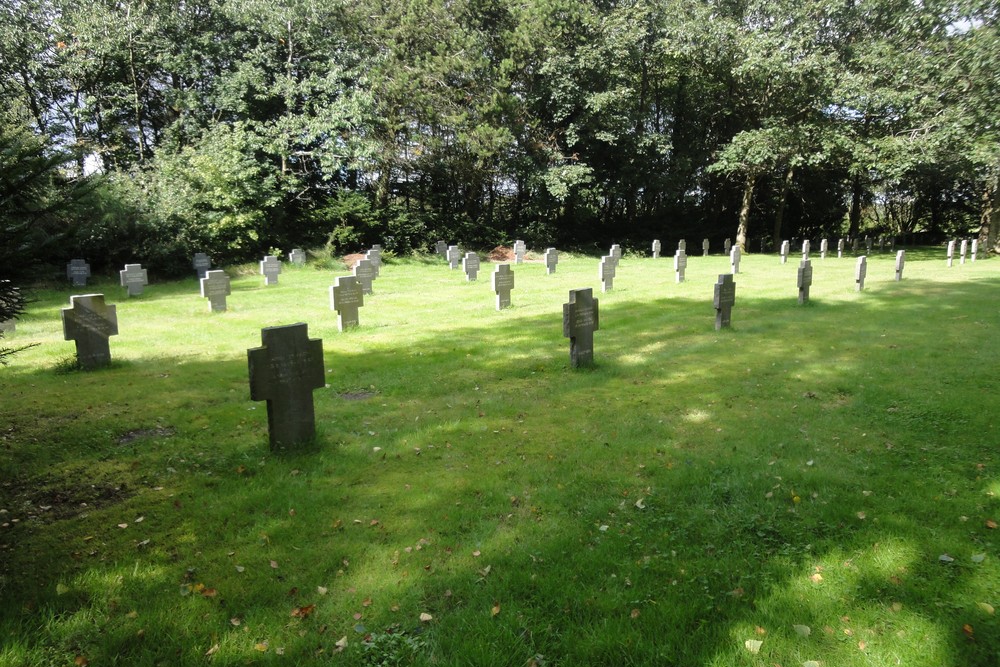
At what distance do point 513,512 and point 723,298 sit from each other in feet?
26.2

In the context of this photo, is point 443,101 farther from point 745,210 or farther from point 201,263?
point 745,210

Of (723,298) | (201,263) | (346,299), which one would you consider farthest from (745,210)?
(346,299)

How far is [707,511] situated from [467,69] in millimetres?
26976

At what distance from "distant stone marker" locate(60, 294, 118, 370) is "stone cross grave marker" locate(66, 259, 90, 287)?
39.0 feet

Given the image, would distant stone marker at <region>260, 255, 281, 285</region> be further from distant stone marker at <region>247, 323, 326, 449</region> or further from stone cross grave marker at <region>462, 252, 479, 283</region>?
distant stone marker at <region>247, 323, 326, 449</region>

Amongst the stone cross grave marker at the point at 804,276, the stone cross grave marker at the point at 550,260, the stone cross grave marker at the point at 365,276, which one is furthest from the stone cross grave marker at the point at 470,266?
the stone cross grave marker at the point at 804,276

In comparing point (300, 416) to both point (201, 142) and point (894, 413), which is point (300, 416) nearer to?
point (894, 413)

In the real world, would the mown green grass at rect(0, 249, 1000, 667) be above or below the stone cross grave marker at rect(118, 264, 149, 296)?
below

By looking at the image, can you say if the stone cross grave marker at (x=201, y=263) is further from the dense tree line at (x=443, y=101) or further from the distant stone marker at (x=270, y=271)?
the distant stone marker at (x=270, y=271)

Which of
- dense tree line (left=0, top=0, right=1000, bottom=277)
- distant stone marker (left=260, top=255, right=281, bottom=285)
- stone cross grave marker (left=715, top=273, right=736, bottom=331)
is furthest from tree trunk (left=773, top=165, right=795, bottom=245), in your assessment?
distant stone marker (left=260, top=255, right=281, bottom=285)

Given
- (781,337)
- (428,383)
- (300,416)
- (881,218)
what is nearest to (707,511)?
(300,416)

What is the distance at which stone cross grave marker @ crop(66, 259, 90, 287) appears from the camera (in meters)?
17.9

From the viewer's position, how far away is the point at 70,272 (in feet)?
58.7

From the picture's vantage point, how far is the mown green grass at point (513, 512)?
296 centimetres
